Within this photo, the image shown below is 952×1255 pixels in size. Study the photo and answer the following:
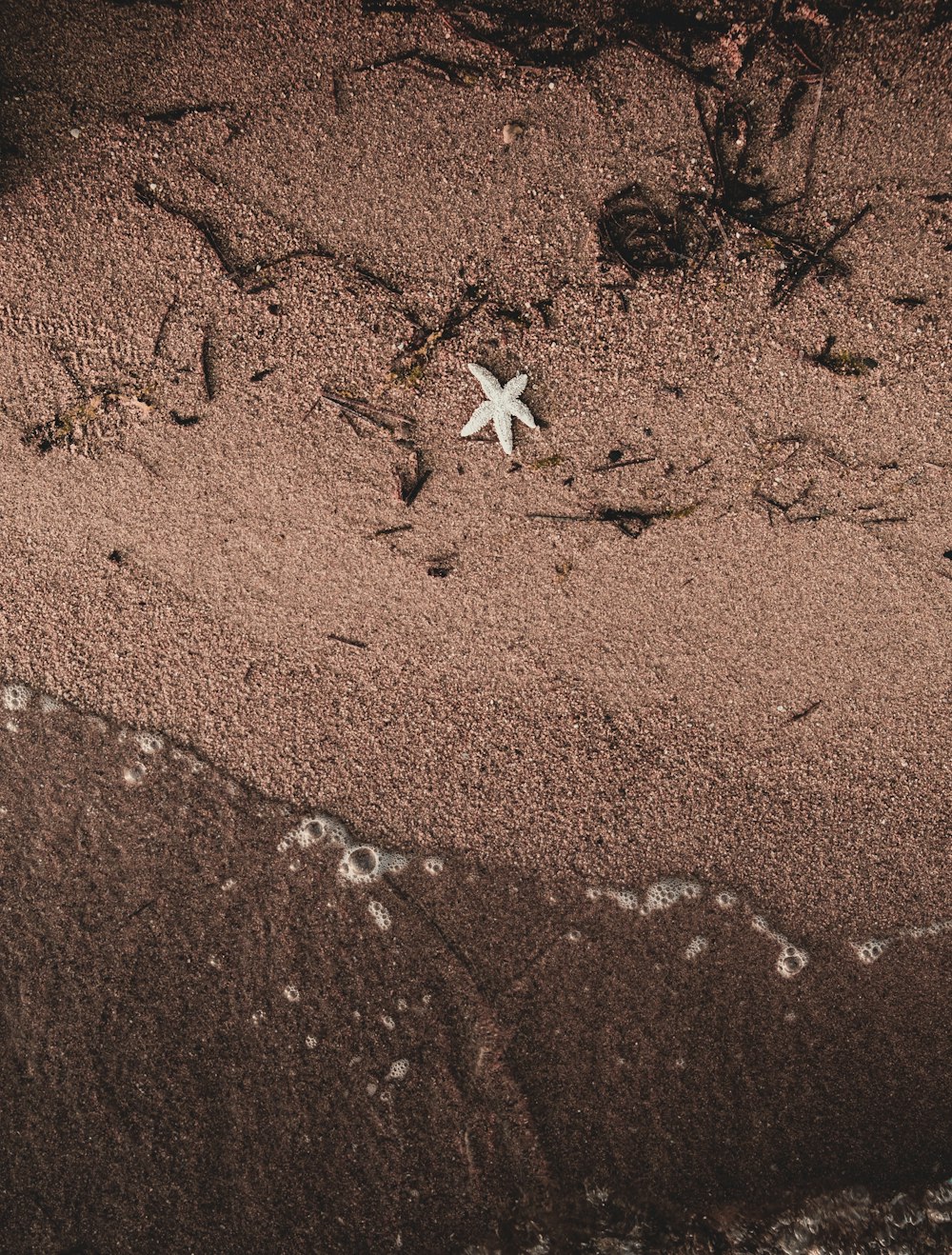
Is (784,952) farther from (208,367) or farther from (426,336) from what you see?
(208,367)

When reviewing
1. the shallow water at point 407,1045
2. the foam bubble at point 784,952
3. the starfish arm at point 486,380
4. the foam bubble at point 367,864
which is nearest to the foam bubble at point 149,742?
the shallow water at point 407,1045

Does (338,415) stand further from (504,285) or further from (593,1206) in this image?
(593,1206)

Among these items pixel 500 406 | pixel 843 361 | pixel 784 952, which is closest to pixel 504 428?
pixel 500 406

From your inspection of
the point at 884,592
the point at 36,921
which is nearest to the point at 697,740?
the point at 884,592

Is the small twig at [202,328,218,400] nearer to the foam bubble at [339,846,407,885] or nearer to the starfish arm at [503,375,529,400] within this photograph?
the starfish arm at [503,375,529,400]

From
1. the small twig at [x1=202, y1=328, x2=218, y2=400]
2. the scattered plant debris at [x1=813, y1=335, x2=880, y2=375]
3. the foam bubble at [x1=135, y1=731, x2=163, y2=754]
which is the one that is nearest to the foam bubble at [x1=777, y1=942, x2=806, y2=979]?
the scattered plant debris at [x1=813, y1=335, x2=880, y2=375]
